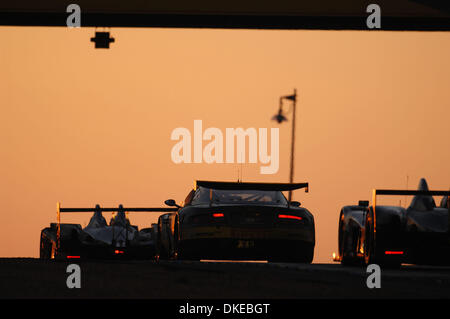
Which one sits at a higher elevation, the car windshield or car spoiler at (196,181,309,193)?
car spoiler at (196,181,309,193)

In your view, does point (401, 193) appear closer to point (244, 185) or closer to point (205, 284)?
point (244, 185)

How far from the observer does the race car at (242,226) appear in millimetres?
15977

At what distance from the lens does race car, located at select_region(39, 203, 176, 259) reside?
20.8m

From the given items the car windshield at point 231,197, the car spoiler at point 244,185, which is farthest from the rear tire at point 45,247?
the car spoiler at point 244,185

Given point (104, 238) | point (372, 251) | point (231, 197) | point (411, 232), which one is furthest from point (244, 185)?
point (104, 238)

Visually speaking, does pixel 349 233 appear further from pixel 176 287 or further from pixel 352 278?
pixel 176 287

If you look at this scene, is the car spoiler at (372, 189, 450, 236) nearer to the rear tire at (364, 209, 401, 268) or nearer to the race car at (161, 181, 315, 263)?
the rear tire at (364, 209, 401, 268)

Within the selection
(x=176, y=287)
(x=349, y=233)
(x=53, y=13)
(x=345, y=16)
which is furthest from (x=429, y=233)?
(x=53, y=13)

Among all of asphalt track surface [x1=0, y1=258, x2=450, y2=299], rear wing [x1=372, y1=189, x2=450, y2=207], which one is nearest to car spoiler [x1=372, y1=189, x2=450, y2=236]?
rear wing [x1=372, y1=189, x2=450, y2=207]

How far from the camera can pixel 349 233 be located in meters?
16.0

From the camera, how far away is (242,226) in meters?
16.0

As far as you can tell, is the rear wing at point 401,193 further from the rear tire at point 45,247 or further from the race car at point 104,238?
the rear tire at point 45,247

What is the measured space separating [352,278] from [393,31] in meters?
6.44

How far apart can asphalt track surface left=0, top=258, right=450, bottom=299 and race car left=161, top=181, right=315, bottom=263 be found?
2.42m
